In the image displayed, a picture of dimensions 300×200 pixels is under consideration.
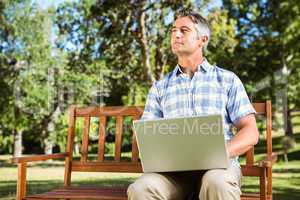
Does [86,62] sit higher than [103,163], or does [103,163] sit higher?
[86,62]

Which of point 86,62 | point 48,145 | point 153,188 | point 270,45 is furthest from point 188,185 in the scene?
point 48,145

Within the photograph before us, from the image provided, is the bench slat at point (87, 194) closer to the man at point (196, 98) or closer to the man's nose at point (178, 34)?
the man at point (196, 98)

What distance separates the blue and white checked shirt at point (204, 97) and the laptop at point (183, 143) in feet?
1.61

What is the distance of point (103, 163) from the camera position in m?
4.20

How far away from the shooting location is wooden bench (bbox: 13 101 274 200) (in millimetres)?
3510

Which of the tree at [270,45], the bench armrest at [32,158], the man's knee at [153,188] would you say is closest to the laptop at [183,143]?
the man's knee at [153,188]

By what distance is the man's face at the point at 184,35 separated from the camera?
3477 mm

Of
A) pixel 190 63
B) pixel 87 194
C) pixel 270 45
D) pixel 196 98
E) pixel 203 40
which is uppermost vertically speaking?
pixel 270 45

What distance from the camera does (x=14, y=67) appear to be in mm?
22891

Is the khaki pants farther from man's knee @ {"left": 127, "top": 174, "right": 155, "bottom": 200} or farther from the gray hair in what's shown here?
the gray hair

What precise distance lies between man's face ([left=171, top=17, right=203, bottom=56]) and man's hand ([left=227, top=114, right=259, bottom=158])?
0.64 meters

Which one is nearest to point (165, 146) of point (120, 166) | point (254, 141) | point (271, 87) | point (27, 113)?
point (254, 141)

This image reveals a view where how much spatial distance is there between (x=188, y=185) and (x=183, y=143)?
40cm

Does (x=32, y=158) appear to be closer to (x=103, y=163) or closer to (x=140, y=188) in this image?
(x=103, y=163)
